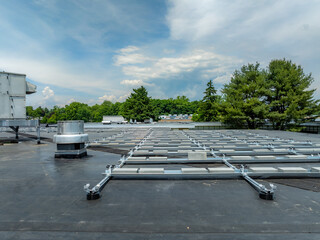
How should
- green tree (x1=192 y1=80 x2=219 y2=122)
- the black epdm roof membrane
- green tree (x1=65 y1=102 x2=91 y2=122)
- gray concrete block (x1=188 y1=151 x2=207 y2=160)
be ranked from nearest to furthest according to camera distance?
the black epdm roof membrane, gray concrete block (x1=188 y1=151 x2=207 y2=160), green tree (x1=192 y1=80 x2=219 y2=122), green tree (x1=65 y1=102 x2=91 y2=122)

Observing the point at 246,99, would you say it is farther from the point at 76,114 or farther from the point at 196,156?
the point at 76,114

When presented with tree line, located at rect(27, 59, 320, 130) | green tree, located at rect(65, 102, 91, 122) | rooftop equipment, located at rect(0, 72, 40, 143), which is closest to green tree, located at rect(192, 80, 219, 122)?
tree line, located at rect(27, 59, 320, 130)

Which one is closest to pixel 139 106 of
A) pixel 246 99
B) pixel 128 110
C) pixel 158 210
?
pixel 128 110

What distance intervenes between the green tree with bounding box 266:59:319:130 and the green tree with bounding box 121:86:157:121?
42.4 m

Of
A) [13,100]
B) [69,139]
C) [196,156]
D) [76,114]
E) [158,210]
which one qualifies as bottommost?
[158,210]

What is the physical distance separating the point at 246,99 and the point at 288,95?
838 cm

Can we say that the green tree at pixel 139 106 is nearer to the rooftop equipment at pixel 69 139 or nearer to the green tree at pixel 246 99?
the green tree at pixel 246 99

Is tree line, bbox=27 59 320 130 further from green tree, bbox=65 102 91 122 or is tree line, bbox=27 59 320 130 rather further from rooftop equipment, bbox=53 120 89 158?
green tree, bbox=65 102 91 122

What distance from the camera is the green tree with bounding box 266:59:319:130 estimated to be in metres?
41.0

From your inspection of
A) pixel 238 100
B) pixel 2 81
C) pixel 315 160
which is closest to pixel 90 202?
pixel 315 160

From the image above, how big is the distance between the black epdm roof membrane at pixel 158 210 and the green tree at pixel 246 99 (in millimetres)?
40799

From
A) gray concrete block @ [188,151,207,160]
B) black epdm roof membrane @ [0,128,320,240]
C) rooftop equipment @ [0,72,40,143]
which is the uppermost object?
rooftop equipment @ [0,72,40,143]

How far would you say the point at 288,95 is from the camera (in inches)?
1636

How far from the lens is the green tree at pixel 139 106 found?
73875mm
